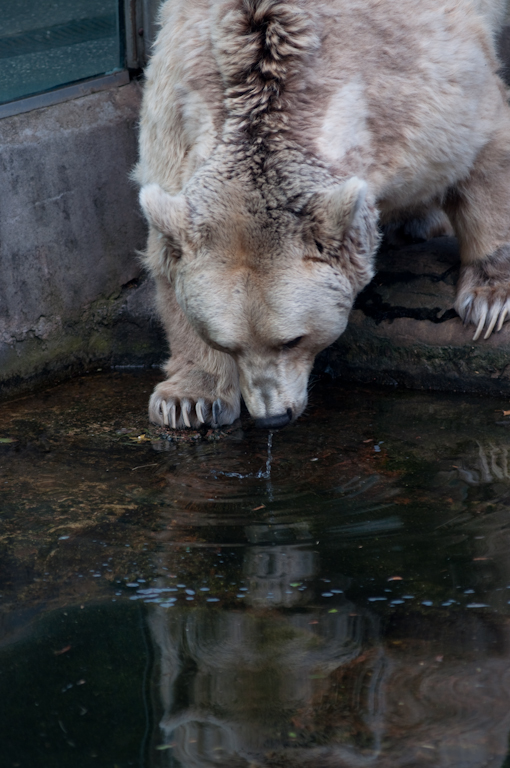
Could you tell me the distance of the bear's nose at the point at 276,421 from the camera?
343cm

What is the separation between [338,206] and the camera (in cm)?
301

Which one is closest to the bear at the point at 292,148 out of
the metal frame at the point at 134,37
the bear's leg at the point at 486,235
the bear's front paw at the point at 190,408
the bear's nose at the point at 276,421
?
the bear's nose at the point at 276,421

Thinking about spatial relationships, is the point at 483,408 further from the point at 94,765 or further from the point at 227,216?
the point at 94,765

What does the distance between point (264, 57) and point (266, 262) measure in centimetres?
75

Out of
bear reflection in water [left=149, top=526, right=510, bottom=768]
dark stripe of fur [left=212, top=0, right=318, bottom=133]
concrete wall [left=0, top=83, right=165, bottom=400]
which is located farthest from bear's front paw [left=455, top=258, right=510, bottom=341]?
bear reflection in water [left=149, top=526, right=510, bottom=768]

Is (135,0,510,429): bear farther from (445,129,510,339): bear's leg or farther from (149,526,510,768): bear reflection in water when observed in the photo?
(149,526,510,768): bear reflection in water

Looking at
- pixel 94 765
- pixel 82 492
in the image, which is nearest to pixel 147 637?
pixel 94 765

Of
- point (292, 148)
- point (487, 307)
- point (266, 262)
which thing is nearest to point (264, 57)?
point (292, 148)

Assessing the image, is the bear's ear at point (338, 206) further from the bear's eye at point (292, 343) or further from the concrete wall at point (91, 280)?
the concrete wall at point (91, 280)

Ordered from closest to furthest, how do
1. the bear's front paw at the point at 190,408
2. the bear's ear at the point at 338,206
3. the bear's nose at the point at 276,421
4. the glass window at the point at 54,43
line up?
the bear's ear at the point at 338,206, the bear's nose at the point at 276,421, the bear's front paw at the point at 190,408, the glass window at the point at 54,43

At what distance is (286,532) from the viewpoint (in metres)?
2.85

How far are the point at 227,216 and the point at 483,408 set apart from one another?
1.52 m

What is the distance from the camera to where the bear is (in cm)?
310

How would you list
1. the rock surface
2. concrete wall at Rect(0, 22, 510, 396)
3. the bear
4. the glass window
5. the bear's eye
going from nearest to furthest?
the bear
the bear's eye
the rock surface
concrete wall at Rect(0, 22, 510, 396)
the glass window
